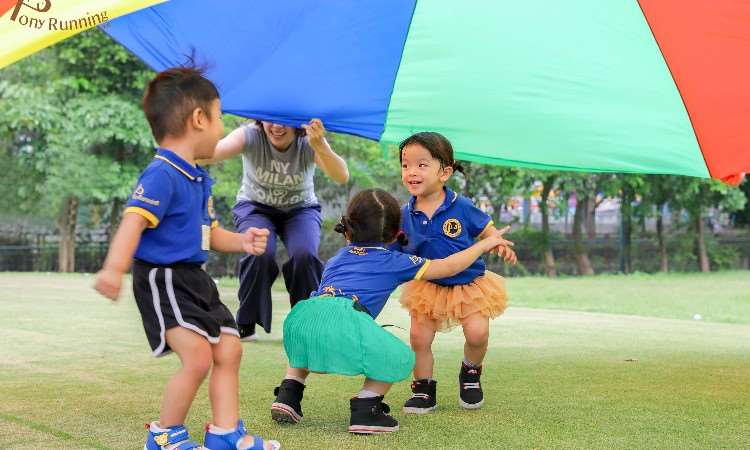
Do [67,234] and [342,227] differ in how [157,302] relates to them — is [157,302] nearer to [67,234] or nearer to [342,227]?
[342,227]

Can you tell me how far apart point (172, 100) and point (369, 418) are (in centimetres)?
113

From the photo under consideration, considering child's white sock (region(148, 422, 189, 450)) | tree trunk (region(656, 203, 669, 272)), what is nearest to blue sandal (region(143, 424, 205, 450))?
child's white sock (region(148, 422, 189, 450))

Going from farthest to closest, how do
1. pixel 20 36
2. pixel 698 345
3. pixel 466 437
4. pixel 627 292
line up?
pixel 627 292
pixel 698 345
pixel 20 36
pixel 466 437

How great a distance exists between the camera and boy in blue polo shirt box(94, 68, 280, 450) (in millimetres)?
2574

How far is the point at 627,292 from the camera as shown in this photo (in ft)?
37.5

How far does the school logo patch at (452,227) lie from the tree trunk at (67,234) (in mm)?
14024

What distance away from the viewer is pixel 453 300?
347cm

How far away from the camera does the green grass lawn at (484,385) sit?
9.45ft

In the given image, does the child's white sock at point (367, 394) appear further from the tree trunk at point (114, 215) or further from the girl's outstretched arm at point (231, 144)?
the tree trunk at point (114, 215)

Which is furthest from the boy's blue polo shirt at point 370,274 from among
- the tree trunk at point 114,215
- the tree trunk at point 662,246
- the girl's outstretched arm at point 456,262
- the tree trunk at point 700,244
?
the tree trunk at point 700,244

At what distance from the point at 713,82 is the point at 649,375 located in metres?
1.29

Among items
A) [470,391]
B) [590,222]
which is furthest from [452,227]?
[590,222]

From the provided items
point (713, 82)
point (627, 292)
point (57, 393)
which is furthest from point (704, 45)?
point (627, 292)

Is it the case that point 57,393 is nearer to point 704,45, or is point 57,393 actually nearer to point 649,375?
point 649,375
